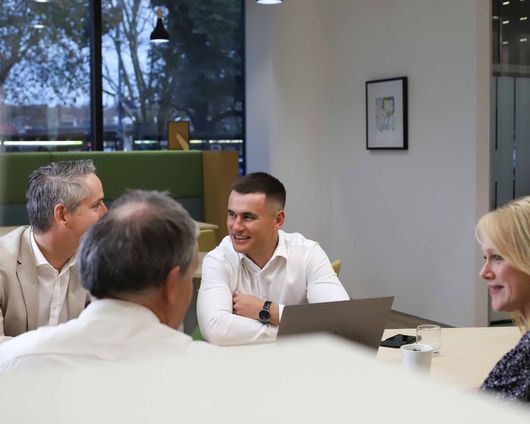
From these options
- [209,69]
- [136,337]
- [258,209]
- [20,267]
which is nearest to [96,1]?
[209,69]

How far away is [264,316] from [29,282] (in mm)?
877

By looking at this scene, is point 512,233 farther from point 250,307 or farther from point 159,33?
point 159,33

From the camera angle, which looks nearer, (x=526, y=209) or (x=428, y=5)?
(x=526, y=209)

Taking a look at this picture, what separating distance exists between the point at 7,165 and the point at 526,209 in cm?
506

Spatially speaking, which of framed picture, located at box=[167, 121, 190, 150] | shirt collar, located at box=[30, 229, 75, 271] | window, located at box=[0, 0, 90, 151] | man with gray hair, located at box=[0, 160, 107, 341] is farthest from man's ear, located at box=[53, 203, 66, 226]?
window, located at box=[0, 0, 90, 151]

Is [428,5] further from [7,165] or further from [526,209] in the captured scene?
[526,209]

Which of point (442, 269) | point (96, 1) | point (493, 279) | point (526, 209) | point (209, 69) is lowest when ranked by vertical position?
point (442, 269)

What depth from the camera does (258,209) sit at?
10.5 ft

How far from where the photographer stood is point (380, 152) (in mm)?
6934

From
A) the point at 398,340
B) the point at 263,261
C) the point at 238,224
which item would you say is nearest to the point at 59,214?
the point at 238,224

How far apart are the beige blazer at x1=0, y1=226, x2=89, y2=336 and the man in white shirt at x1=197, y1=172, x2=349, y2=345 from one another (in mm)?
702

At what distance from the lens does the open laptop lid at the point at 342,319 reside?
214 cm

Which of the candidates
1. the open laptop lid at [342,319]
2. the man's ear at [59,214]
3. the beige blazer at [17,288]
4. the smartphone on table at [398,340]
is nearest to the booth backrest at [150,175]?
the man's ear at [59,214]

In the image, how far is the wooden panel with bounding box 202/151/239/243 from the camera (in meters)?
6.85
